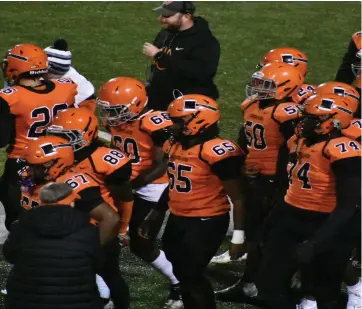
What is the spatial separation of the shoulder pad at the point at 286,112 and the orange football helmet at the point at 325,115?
572 mm

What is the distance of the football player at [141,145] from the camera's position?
21.4 ft

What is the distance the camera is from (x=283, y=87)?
21.7 feet

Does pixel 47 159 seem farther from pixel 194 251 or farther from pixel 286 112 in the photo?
pixel 286 112

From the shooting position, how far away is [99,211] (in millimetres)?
5656

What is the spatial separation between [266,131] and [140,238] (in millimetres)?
1131

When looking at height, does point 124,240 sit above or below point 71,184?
below

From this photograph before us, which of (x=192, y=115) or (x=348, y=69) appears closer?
(x=192, y=115)

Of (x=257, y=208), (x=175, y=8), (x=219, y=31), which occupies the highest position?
(x=175, y=8)

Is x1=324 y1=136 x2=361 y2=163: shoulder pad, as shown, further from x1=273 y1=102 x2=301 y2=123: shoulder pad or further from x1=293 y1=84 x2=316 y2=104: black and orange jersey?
x1=293 y1=84 x2=316 y2=104: black and orange jersey

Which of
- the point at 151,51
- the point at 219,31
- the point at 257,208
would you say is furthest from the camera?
the point at 219,31

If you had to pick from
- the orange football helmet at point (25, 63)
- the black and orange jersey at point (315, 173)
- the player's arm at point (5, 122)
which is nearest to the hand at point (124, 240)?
the player's arm at point (5, 122)

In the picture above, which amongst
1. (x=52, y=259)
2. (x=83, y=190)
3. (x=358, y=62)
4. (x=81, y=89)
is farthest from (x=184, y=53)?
(x=52, y=259)

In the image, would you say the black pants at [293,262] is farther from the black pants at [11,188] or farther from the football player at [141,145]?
the black pants at [11,188]

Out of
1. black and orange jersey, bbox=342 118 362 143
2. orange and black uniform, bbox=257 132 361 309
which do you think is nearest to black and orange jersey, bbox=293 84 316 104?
black and orange jersey, bbox=342 118 362 143
